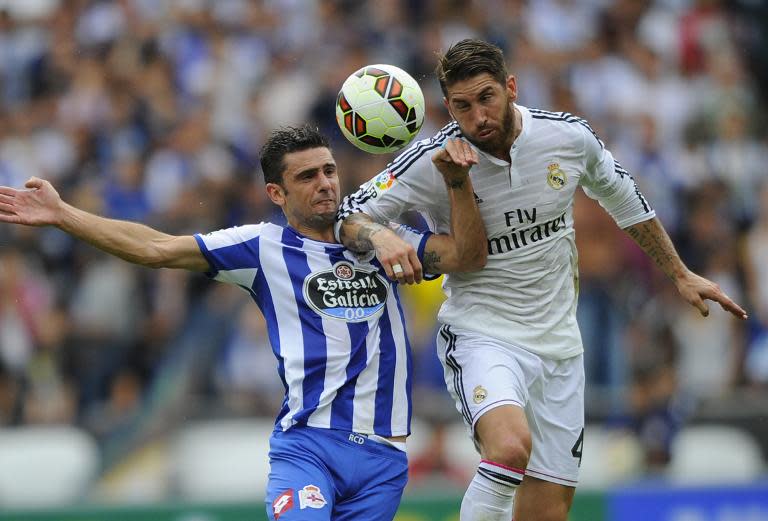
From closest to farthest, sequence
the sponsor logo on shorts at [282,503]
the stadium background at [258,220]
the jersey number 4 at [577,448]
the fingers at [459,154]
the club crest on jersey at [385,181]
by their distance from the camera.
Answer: the fingers at [459,154], the sponsor logo on shorts at [282,503], the club crest on jersey at [385,181], the jersey number 4 at [577,448], the stadium background at [258,220]

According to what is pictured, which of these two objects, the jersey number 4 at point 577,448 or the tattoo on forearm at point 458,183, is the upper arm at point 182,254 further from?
the jersey number 4 at point 577,448

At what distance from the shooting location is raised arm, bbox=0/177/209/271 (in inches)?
265

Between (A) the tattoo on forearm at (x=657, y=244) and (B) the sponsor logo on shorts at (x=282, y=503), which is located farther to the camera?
(A) the tattoo on forearm at (x=657, y=244)

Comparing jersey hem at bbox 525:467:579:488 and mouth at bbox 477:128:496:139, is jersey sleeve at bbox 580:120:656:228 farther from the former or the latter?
jersey hem at bbox 525:467:579:488

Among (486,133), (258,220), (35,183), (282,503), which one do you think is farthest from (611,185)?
(258,220)

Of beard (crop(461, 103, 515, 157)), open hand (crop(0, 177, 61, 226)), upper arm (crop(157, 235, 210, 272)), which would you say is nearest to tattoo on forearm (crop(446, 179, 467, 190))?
beard (crop(461, 103, 515, 157))

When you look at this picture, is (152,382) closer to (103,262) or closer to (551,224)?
(103,262)

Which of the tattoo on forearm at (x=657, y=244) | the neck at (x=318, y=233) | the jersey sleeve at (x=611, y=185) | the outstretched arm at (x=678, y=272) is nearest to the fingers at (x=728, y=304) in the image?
the outstretched arm at (x=678, y=272)

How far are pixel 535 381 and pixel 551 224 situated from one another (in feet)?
2.64

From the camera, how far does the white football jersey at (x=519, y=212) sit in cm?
707

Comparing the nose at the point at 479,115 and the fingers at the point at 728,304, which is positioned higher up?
the nose at the point at 479,115

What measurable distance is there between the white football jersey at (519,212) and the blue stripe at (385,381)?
421mm

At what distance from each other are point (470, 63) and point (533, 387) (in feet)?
5.61

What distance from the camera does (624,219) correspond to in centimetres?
764
